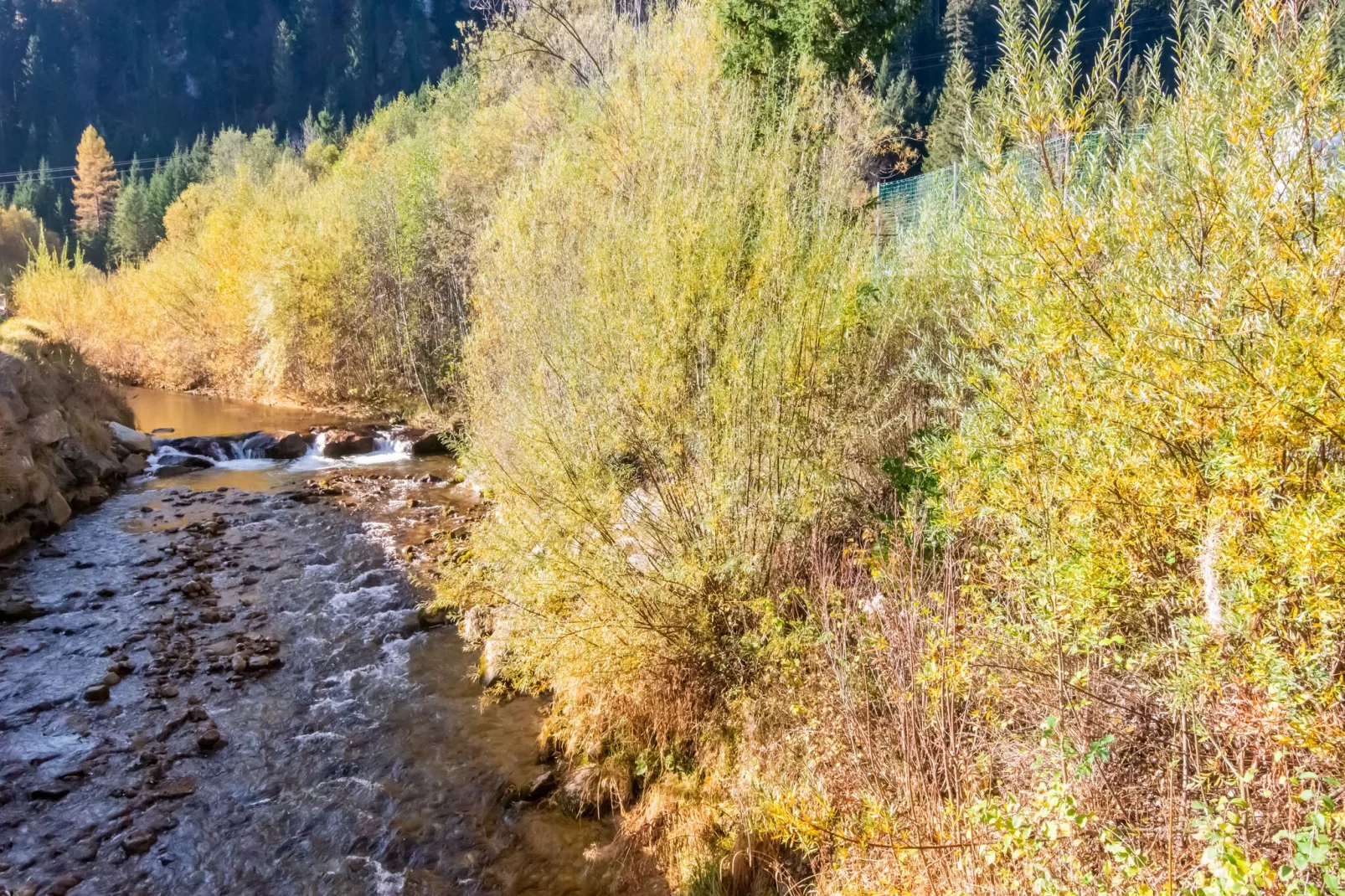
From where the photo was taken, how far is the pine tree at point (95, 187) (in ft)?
192

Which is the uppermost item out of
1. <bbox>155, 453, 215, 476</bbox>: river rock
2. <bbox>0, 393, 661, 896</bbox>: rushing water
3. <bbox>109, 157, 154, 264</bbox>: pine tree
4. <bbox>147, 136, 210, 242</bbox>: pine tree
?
<bbox>147, 136, 210, 242</bbox>: pine tree

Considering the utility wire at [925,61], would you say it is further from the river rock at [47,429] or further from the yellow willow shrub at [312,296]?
the river rock at [47,429]

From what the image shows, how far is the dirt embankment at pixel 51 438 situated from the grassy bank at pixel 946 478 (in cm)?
768

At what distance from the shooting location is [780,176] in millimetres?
5984

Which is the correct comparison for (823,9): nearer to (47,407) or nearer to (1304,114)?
(1304,114)

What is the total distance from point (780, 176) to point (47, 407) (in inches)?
585

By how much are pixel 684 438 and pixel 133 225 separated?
59.8 m

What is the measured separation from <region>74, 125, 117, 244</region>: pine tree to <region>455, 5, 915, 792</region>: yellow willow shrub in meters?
68.0

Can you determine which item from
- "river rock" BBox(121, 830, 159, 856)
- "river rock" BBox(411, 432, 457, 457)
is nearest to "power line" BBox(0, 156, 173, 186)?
"river rock" BBox(411, 432, 457, 457)

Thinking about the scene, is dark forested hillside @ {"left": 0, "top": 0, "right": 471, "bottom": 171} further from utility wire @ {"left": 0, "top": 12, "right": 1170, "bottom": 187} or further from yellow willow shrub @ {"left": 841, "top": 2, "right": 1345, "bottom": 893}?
yellow willow shrub @ {"left": 841, "top": 2, "right": 1345, "bottom": 893}

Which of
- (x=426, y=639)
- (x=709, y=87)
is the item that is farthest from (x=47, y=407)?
(x=709, y=87)

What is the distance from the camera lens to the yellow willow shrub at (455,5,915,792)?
5508 millimetres

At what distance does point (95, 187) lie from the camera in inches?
2331

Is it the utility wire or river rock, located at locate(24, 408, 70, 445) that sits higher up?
the utility wire
